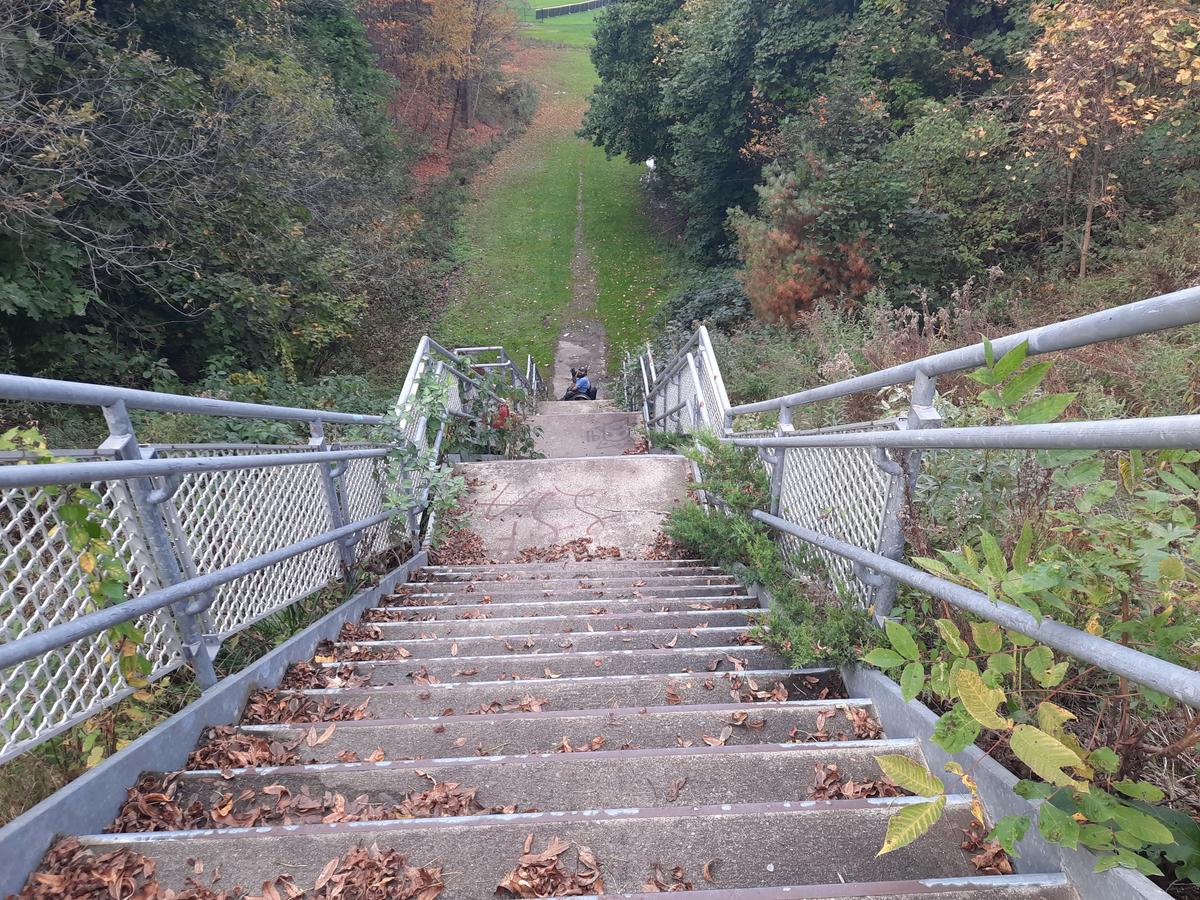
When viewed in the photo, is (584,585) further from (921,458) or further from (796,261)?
(796,261)

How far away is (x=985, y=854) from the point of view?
4.99 feet

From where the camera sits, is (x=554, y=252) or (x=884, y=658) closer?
(x=884, y=658)

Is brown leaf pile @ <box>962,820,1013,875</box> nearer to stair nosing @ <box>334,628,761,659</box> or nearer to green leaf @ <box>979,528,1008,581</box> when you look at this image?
green leaf @ <box>979,528,1008,581</box>

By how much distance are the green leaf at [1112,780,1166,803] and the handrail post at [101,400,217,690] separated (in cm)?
266

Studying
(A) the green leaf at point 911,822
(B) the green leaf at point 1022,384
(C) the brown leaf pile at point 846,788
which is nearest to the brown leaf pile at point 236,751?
(C) the brown leaf pile at point 846,788

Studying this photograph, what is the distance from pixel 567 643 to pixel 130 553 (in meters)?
1.94

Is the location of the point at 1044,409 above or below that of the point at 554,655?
above

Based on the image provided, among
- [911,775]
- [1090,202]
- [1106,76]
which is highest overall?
[1106,76]

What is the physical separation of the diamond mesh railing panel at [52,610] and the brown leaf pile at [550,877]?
51.7 inches

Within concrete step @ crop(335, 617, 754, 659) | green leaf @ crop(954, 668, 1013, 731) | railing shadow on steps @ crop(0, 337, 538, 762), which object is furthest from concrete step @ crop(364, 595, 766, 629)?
green leaf @ crop(954, 668, 1013, 731)

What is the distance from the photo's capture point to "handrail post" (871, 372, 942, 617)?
2.09 metres

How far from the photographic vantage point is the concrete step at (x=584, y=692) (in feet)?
8.52

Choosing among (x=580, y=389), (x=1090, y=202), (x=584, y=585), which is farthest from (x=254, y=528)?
(x=580, y=389)

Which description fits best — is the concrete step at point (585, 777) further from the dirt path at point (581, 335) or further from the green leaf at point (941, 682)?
the dirt path at point (581, 335)
